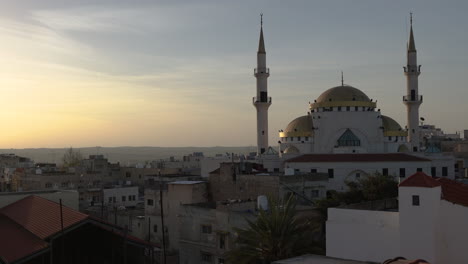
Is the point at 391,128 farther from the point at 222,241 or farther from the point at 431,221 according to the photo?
the point at 431,221

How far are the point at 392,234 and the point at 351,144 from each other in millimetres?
35796

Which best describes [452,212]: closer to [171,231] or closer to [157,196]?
[171,231]

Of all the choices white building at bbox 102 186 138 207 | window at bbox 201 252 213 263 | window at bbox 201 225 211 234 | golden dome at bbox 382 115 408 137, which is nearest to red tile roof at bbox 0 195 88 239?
window at bbox 201 225 211 234

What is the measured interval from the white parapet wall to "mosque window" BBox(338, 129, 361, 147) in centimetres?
3440

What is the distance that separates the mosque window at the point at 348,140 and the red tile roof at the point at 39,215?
120 feet

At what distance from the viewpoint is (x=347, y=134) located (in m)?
56.8

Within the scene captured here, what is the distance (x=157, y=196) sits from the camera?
36.1 meters

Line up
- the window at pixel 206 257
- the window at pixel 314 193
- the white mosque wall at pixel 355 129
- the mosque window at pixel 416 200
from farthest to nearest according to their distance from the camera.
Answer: the white mosque wall at pixel 355 129 < the window at pixel 314 193 < the window at pixel 206 257 < the mosque window at pixel 416 200

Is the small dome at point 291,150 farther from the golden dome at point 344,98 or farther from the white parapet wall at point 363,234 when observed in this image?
the white parapet wall at point 363,234

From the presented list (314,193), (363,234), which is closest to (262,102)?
(314,193)

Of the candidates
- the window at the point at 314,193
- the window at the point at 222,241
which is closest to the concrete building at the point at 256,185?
the window at the point at 314,193

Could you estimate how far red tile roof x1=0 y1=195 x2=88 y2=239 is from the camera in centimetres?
1944

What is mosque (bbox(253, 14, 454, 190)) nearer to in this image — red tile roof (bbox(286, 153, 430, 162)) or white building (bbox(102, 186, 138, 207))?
red tile roof (bbox(286, 153, 430, 162))

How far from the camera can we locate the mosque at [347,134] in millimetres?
51562
